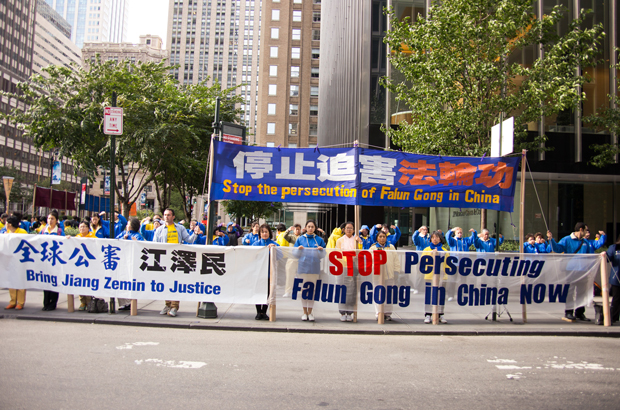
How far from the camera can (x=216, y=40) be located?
420ft

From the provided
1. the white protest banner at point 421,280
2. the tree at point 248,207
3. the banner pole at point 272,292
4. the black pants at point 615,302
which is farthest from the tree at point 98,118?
the black pants at point 615,302

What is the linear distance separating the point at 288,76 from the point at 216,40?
230ft

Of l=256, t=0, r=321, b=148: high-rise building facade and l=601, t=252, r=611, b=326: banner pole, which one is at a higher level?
l=256, t=0, r=321, b=148: high-rise building facade

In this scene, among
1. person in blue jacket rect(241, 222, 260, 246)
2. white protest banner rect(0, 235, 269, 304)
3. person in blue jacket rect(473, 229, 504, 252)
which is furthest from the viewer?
person in blue jacket rect(473, 229, 504, 252)

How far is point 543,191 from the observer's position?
789 inches

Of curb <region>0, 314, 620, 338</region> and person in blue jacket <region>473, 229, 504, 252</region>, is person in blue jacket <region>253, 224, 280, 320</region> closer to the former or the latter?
curb <region>0, 314, 620, 338</region>

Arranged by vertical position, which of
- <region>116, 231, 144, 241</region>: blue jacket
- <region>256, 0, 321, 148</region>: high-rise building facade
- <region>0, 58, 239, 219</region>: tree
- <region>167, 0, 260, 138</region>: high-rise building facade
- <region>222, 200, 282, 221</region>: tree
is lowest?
<region>116, 231, 144, 241</region>: blue jacket

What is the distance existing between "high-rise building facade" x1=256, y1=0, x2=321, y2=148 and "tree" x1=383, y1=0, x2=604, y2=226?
53119mm

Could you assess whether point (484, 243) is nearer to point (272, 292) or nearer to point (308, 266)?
point (308, 266)

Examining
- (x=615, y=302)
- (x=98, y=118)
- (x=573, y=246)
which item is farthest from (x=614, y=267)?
(x=98, y=118)

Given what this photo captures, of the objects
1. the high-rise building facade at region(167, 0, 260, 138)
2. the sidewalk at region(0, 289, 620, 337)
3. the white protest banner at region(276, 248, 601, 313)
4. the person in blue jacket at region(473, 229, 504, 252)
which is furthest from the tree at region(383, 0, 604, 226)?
the high-rise building facade at region(167, 0, 260, 138)

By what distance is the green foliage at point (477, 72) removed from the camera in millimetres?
12906

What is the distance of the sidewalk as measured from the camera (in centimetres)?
834

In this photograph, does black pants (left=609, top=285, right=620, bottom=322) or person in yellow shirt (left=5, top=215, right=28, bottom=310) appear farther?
black pants (left=609, top=285, right=620, bottom=322)
